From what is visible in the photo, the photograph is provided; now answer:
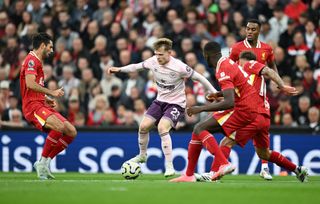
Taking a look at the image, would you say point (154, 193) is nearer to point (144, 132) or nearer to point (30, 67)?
point (144, 132)

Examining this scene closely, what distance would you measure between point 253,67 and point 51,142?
360 centimetres

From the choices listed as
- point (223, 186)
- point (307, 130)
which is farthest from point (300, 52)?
point (223, 186)

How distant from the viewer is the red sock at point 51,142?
14.9 meters

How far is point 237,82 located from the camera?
13.8m

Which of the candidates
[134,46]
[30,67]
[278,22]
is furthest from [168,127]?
[134,46]

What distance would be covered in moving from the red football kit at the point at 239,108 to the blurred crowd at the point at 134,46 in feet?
16.8

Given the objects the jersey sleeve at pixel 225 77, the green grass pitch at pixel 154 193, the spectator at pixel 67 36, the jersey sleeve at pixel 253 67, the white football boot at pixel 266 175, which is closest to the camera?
the green grass pitch at pixel 154 193

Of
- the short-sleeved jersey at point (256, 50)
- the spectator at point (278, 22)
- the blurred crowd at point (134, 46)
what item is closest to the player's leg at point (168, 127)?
the short-sleeved jersey at point (256, 50)

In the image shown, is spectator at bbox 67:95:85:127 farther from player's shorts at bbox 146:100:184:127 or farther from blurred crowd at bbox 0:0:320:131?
player's shorts at bbox 146:100:184:127

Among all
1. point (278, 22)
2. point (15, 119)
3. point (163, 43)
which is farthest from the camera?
point (278, 22)

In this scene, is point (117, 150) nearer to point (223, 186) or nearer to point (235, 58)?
point (235, 58)

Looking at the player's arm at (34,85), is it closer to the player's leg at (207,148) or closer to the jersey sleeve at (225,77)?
the player's leg at (207,148)

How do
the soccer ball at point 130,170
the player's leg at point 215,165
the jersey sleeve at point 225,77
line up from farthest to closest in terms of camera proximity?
the soccer ball at point 130,170
the player's leg at point 215,165
the jersey sleeve at point 225,77

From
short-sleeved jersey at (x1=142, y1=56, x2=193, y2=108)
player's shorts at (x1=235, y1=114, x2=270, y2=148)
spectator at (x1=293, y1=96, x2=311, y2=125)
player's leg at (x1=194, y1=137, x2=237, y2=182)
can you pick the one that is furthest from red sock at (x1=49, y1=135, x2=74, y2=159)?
spectator at (x1=293, y1=96, x2=311, y2=125)
